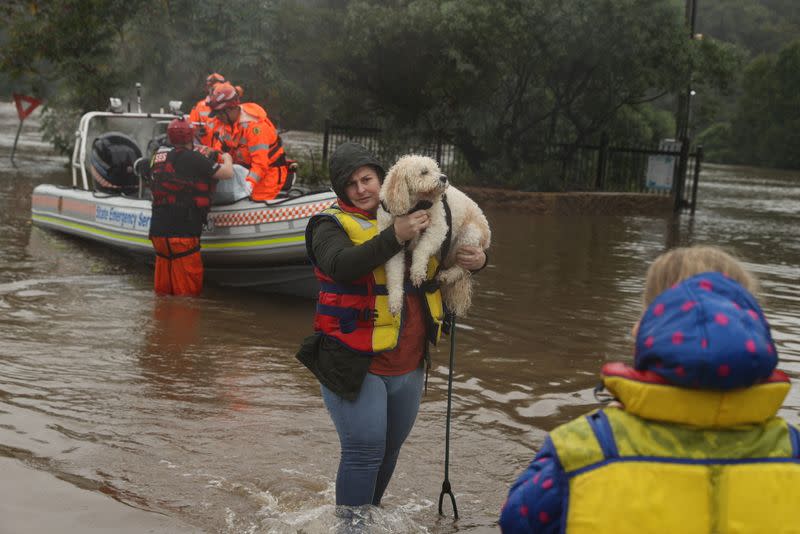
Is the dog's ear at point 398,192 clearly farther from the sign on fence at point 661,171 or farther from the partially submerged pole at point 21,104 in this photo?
the partially submerged pole at point 21,104

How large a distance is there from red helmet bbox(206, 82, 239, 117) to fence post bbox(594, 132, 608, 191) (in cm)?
1365

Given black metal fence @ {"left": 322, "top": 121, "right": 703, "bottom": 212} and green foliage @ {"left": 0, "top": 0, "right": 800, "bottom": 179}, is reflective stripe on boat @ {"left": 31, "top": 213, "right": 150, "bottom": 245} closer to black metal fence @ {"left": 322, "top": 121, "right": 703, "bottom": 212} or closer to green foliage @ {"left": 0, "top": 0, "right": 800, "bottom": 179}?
green foliage @ {"left": 0, "top": 0, "right": 800, "bottom": 179}

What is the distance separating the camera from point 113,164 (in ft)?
45.9

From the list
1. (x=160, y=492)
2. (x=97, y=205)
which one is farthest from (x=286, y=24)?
(x=160, y=492)

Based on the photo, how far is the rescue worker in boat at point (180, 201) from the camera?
409 inches

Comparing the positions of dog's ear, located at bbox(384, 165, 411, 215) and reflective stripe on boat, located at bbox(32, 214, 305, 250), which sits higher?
dog's ear, located at bbox(384, 165, 411, 215)

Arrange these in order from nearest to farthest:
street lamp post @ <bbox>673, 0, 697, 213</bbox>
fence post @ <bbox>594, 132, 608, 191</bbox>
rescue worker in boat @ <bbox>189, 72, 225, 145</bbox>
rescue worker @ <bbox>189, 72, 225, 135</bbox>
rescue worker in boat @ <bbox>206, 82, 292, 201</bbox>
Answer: rescue worker in boat @ <bbox>206, 82, 292, 201</bbox> < rescue worker in boat @ <bbox>189, 72, 225, 145</bbox> < rescue worker @ <bbox>189, 72, 225, 135</bbox> < street lamp post @ <bbox>673, 0, 697, 213</bbox> < fence post @ <bbox>594, 132, 608, 191</bbox>

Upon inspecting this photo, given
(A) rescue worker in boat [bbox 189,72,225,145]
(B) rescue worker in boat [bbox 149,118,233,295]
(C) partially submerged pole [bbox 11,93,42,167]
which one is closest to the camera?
(B) rescue worker in boat [bbox 149,118,233,295]

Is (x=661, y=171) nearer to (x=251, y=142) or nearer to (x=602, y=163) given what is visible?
(x=602, y=163)

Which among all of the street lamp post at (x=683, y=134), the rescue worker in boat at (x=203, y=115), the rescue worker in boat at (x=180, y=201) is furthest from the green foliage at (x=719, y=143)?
the rescue worker in boat at (x=180, y=201)

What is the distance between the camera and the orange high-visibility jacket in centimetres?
1109

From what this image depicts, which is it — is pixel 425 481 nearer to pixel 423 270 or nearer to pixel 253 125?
pixel 423 270

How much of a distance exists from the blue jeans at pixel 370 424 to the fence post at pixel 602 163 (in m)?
19.5

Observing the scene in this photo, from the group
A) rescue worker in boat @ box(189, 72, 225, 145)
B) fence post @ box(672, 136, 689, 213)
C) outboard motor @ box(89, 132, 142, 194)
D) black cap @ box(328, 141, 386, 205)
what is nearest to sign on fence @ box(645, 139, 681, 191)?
fence post @ box(672, 136, 689, 213)
